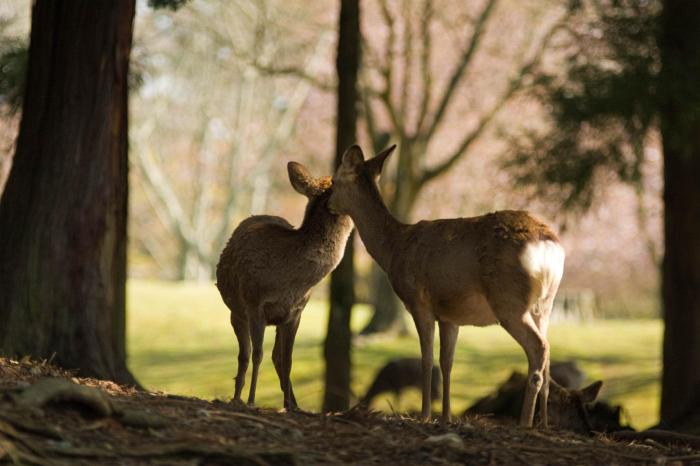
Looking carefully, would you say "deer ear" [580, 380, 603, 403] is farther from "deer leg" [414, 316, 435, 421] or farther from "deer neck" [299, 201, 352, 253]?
"deer neck" [299, 201, 352, 253]

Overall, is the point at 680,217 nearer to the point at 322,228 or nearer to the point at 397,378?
the point at 397,378

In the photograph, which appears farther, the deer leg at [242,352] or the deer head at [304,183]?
the deer head at [304,183]

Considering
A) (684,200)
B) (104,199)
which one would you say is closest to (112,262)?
(104,199)

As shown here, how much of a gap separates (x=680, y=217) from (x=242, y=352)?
7.16 meters

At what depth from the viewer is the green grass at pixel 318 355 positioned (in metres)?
19.2

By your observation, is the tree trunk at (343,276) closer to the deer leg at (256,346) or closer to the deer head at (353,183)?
the deer head at (353,183)

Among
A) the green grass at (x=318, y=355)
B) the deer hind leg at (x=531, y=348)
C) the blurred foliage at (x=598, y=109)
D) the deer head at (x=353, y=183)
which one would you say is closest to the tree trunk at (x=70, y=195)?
the deer head at (x=353, y=183)

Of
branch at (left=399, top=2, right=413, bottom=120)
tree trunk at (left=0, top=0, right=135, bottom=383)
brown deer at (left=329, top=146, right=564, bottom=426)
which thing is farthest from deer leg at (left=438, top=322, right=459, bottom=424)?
branch at (left=399, top=2, right=413, bottom=120)

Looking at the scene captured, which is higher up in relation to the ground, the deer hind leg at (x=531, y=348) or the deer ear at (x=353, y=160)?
the deer ear at (x=353, y=160)

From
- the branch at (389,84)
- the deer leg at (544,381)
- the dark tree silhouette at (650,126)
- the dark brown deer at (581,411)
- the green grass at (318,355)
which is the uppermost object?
the branch at (389,84)

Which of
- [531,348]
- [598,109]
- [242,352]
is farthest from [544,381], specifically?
[598,109]

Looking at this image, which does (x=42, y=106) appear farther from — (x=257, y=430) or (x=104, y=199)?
(x=257, y=430)

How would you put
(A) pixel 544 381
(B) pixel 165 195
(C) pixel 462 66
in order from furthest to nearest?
1. (B) pixel 165 195
2. (C) pixel 462 66
3. (A) pixel 544 381

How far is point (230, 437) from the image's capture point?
592 centimetres
